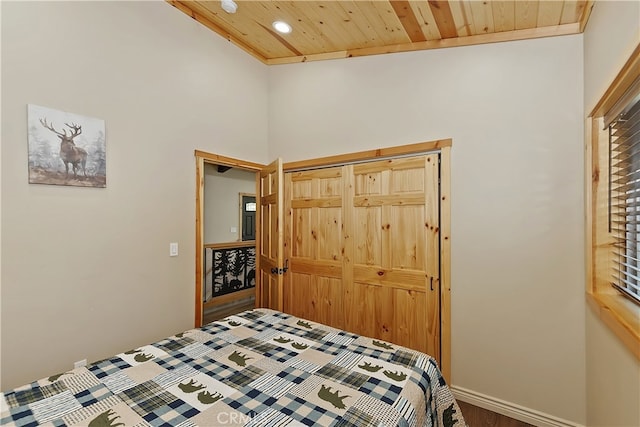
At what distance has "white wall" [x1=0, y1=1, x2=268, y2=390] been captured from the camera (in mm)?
1785

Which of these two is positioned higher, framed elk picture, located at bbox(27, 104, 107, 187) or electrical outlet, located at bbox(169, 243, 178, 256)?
framed elk picture, located at bbox(27, 104, 107, 187)

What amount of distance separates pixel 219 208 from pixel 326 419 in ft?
15.7

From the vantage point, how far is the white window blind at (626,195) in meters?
1.45

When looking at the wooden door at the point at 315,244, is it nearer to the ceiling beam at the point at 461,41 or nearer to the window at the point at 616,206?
the ceiling beam at the point at 461,41

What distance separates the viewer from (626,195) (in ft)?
5.08

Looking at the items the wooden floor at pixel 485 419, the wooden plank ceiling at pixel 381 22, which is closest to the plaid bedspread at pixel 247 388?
the wooden floor at pixel 485 419

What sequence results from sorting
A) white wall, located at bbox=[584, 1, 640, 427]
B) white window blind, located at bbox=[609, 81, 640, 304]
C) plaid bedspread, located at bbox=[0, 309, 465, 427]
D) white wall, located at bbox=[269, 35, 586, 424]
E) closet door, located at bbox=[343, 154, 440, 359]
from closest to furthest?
plaid bedspread, located at bbox=[0, 309, 465, 427], white wall, located at bbox=[584, 1, 640, 427], white window blind, located at bbox=[609, 81, 640, 304], white wall, located at bbox=[269, 35, 586, 424], closet door, located at bbox=[343, 154, 440, 359]

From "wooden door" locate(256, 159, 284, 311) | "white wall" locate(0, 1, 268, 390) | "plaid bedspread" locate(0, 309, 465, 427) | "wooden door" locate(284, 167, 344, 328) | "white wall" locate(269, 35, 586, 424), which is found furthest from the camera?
"wooden door" locate(284, 167, 344, 328)

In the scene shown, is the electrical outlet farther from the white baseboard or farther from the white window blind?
the white window blind

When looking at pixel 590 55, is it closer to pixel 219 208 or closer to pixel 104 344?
pixel 104 344

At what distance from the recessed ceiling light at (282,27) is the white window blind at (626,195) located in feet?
7.77

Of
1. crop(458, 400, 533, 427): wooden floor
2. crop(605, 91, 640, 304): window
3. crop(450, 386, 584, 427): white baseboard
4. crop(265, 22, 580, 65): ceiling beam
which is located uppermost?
crop(265, 22, 580, 65): ceiling beam

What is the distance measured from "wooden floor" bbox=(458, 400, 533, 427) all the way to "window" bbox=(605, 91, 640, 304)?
1.23 meters

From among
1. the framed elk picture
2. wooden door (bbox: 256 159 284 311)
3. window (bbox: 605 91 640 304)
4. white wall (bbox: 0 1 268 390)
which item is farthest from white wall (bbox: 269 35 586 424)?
the framed elk picture
